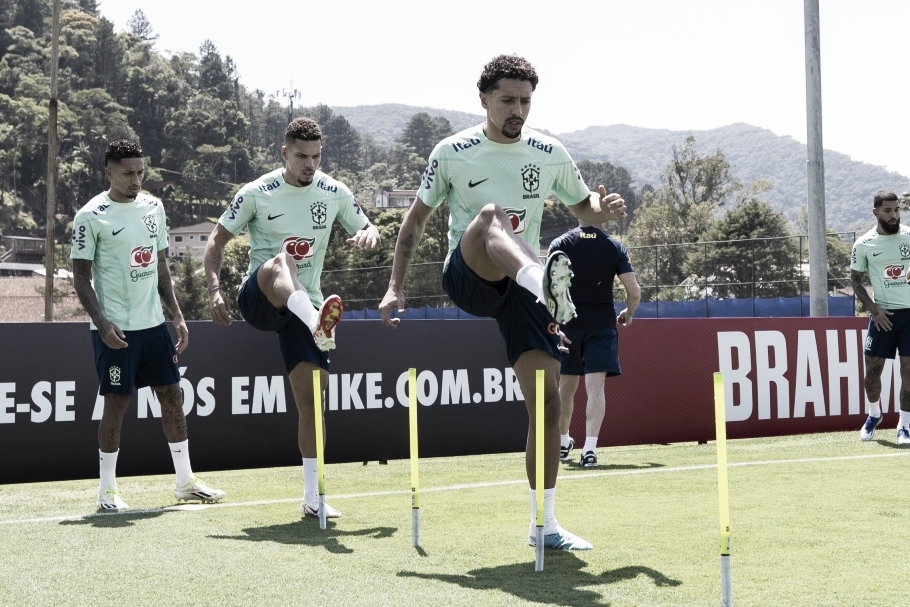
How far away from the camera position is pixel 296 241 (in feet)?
21.5

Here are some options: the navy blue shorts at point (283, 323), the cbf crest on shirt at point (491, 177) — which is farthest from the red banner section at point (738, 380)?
the cbf crest on shirt at point (491, 177)

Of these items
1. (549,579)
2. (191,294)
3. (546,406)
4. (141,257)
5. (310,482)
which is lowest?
(549,579)

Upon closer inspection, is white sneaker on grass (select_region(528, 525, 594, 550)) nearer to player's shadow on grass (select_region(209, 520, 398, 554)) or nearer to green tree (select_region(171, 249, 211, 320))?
player's shadow on grass (select_region(209, 520, 398, 554))

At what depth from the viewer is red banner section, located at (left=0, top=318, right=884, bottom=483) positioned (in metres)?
8.29

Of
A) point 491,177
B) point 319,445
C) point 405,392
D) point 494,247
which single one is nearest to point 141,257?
point 319,445

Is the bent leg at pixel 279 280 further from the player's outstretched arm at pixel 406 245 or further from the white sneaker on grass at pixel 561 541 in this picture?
the white sneaker on grass at pixel 561 541

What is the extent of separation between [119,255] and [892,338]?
7.14 m

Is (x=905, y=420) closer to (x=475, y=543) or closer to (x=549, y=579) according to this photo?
(x=475, y=543)

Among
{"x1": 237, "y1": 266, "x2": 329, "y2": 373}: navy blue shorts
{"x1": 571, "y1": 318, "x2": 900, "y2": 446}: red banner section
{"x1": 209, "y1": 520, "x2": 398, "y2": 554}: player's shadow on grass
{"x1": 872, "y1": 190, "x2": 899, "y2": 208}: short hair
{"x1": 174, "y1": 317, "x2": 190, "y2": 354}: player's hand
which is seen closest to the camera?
{"x1": 209, "y1": 520, "x2": 398, "y2": 554}: player's shadow on grass

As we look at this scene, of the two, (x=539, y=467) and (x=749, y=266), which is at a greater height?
(x=749, y=266)

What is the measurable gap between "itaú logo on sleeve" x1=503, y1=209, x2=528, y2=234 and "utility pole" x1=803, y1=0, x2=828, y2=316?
1153cm

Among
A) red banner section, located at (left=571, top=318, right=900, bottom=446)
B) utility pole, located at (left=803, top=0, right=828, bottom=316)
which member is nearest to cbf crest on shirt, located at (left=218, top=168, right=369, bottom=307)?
red banner section, located at (left=571, top=318, right=900, bottom=446)

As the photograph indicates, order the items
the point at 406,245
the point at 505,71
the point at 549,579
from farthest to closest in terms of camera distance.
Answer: the point at 406,245
the point at 505,71
the point at 549,579

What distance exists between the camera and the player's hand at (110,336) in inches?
263
